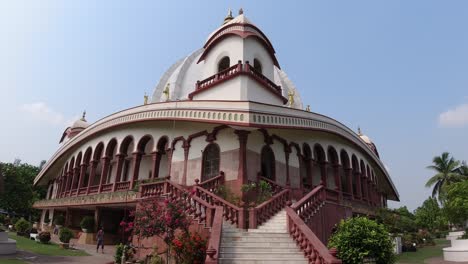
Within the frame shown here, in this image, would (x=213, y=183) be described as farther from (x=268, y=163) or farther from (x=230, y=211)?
(x=230, y=211)

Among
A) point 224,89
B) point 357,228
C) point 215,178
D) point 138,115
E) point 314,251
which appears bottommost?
point 314,251

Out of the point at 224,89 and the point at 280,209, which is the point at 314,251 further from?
the point at 224,89

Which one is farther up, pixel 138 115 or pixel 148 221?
pixel 138 115

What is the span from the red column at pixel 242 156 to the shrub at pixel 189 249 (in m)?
6.01

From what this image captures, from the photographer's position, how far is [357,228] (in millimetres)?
9414

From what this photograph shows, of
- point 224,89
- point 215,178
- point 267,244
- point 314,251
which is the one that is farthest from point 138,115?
point 314,251

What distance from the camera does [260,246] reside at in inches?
393

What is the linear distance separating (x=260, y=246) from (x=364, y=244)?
283cm

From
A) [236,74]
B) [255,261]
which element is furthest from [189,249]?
[236,74]

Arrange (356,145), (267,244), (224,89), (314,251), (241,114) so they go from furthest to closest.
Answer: (356,145) → (224,89) → (241,114) → (267,244) → (314,251)

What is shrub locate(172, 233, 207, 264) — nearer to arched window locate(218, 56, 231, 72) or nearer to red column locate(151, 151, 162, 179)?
red column locate(151, 151, 162, 179)

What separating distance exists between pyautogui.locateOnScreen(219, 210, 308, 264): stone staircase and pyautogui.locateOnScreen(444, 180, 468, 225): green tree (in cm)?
1270

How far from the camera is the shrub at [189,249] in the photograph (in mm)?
9148

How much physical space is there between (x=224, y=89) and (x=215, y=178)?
19.7ft
